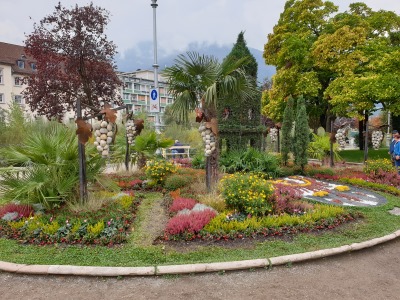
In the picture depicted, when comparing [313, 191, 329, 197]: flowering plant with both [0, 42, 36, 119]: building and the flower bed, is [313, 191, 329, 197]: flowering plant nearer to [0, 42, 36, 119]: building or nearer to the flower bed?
the flower bed

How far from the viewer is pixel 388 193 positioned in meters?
9.70

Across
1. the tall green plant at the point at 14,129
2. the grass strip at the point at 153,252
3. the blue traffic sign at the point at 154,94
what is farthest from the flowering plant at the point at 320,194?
the tall green plant at the point at 14,129

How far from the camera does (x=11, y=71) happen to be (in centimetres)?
4069

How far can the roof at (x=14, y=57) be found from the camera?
133 feet

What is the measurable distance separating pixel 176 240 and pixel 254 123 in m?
10.4

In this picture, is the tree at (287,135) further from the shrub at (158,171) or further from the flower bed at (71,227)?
the flower bed at (71,227)

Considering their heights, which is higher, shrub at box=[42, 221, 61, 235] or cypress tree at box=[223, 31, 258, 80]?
cypress tree at box=[223, 31, 258, 80]

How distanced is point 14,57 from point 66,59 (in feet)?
103

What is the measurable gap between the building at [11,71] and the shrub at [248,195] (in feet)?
130

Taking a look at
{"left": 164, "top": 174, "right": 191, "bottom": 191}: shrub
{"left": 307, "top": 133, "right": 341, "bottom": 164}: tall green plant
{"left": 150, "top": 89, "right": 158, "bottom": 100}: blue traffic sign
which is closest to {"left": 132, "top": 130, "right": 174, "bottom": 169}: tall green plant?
{"left": 150, "top": 89, "right": 158, "bottom": 100}: blue traffic sign

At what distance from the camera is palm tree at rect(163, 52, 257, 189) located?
8.50m

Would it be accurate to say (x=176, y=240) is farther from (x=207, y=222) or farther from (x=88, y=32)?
(x=88, y=32)

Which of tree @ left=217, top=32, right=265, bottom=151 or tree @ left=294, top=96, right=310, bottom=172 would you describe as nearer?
tree @ left=294, top=96, right=310, bottom=172

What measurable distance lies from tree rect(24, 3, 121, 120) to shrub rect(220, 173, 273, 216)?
43.0 feet
